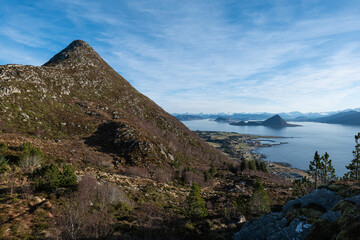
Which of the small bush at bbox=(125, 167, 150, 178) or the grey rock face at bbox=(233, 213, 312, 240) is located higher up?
the grey rock face at bbox=(233, 213, 312, 240)

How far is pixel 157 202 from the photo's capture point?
26.3 metres

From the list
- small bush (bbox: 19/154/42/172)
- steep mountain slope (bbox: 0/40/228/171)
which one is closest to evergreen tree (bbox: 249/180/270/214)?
steep mountain slope (bbox: 0/40/228/171)

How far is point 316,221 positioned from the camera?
39.1ft

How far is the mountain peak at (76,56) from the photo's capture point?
90838 mm

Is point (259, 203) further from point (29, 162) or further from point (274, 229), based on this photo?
point (29, 162)

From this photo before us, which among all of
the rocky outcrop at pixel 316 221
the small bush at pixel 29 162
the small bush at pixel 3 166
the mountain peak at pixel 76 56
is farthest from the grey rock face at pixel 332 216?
the mountain peak at pixel 76 56

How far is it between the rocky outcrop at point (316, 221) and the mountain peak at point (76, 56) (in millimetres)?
107425

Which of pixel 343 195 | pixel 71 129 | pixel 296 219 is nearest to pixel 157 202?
pixel 296 219

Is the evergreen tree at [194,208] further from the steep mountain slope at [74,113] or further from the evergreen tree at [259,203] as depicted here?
the steep mountain slope at [74,113]

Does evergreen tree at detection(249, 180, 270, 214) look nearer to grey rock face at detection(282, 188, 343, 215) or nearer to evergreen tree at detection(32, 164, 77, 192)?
grey rock face at detection(282, 188, 343, 215)

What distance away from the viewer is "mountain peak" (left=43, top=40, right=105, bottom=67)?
9084 centimetres

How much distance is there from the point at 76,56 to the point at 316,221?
125529 mm

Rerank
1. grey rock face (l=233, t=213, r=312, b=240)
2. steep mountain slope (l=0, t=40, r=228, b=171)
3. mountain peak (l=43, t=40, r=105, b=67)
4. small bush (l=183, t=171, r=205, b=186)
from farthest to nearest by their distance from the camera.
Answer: mountain peak (l=43, t=40, r=105, b=67), small bush (l=183, t=171, r=205, b=186), steep mountain slope (l=0, t=40, r=228, b=171), grey rock face (l=233, t=213, r=312, b=240)

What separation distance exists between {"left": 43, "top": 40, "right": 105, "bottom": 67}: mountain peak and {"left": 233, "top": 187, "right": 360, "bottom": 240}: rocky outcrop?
352 ft
